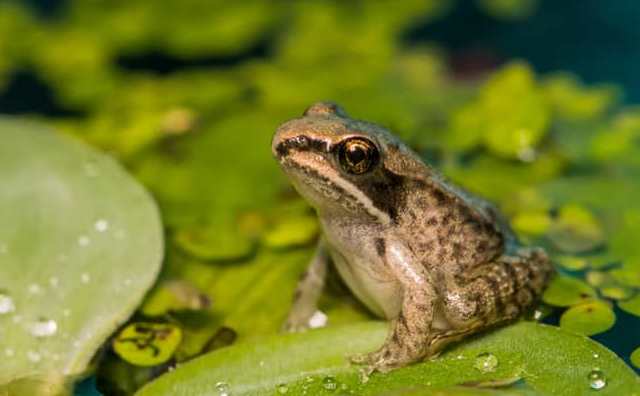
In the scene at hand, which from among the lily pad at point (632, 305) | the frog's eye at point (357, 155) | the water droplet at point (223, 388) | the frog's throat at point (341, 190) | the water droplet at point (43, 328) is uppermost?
the frog's eye at point (357, 155)

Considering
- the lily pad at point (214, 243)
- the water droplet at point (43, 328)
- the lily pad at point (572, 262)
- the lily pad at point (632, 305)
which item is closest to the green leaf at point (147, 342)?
the water droplet at point (43, 328)

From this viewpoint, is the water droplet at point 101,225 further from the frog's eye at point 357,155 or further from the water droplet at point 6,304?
the frog's eye at point 357,155

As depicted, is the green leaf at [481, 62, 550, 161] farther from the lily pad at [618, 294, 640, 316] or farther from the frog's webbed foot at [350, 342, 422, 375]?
the frog's webbed foot at [350, 342, 422, 375]

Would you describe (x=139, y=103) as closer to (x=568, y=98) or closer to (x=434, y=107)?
(x=434, y=107)

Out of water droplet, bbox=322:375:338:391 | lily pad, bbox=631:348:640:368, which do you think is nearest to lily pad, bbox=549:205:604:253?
lily pad, bbox=631:348:640:368

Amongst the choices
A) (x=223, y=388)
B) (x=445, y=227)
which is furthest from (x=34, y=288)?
(x=445, y=227)

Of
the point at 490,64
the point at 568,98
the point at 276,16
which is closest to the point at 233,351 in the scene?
the point at 568,98
